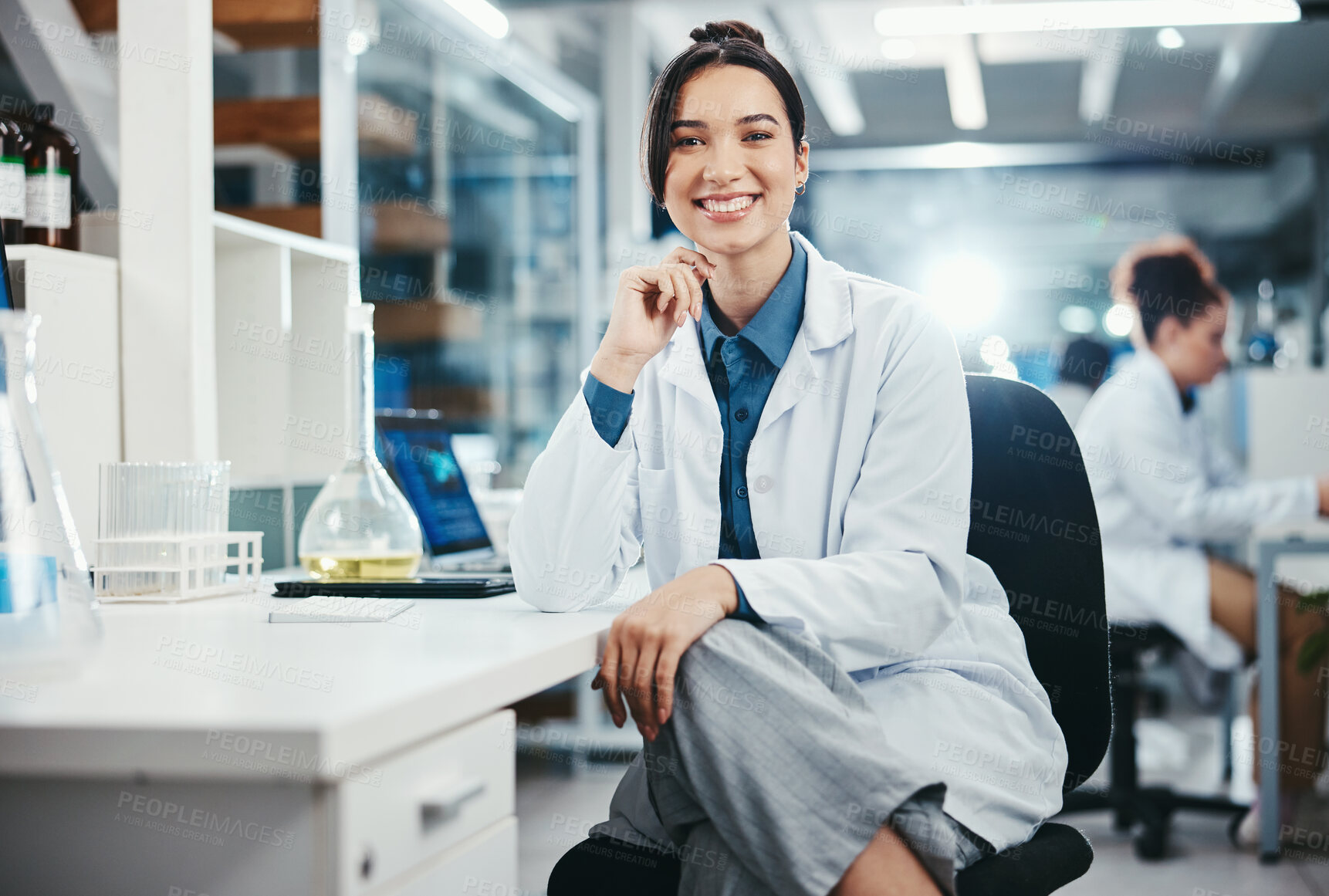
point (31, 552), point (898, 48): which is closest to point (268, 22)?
point (31, 552)

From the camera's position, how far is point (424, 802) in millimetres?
767

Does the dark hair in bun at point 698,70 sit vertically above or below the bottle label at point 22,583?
above

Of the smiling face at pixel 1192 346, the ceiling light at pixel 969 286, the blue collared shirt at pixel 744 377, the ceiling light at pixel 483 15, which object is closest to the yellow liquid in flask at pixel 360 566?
the blue collared shirt at pixel 744 377

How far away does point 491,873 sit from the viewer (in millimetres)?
881

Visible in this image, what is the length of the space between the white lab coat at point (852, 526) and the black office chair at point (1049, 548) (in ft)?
0.20

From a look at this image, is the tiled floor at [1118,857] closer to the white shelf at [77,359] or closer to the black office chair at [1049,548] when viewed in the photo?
the black office chair at [1049,548]

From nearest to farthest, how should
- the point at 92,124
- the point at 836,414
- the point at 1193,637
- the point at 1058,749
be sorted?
the point at 1058,749 < the point at 836,414 < the point at 92,124 < the point at 1193,637

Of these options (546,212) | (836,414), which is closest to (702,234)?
(836,414)

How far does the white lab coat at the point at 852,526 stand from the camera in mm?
1103

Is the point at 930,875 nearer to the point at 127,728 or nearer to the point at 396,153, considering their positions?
the point at 127,728

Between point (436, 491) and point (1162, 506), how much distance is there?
7.08ft

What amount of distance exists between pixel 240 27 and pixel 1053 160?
591 cm

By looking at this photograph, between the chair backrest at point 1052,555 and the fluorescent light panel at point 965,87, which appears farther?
the fluorescent light panel at point 965,87

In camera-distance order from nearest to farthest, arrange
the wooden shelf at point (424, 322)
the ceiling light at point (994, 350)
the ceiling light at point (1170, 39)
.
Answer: the wooden shelf at point (424, 322) < the ceiling light at point (1170, 39) < the ceiling light at point (994, 350)
